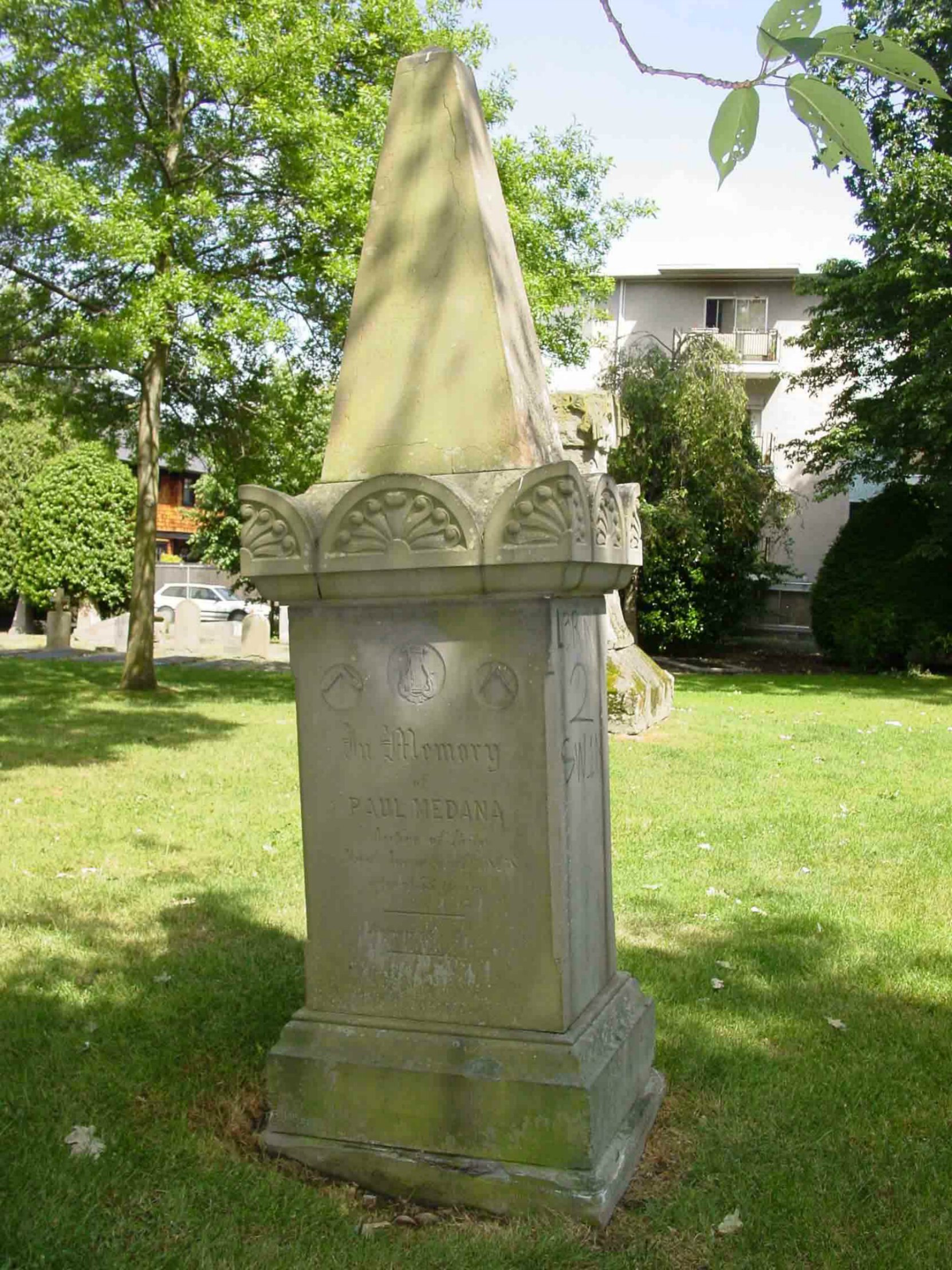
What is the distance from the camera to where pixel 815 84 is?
4.59ft

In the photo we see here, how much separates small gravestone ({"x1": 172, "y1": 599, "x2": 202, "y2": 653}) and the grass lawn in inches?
647

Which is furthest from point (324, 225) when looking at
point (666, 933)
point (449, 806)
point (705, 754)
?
point (449, 806)

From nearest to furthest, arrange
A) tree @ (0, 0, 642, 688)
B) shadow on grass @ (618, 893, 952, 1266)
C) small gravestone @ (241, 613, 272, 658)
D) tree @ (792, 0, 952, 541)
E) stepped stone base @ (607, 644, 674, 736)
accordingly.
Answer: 1. shadow on grass @ (618, 893, 952, 1266)
2. stepped stone base @ (607, 644, 674, 736)
3. tree @ (0, 0, 642, 688)
4. tree @ (792, 0, 952, 541)
5. small gravestone @ (241, 613, 272, 658)

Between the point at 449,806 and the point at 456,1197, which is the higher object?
the point at 449,806

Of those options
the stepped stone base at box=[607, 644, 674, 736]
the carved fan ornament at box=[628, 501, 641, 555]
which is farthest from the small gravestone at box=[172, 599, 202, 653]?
the carved fan ornament at box=[628, 501, 641, 555]

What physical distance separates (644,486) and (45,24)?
13.4m

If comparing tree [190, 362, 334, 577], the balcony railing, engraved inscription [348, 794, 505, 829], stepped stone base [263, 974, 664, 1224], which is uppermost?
the balcony railing

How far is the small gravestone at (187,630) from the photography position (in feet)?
84.5

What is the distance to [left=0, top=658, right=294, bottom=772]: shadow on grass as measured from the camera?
36.5 feet

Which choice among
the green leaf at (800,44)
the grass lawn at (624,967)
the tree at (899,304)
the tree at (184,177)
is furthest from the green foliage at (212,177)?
the green leaf at (800,44)

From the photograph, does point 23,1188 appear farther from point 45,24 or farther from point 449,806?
point 45,24

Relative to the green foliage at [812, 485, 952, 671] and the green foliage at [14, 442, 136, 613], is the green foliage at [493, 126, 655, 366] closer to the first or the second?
the green foliage at [812, 485, 952, 671]

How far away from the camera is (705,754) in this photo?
10.8 m

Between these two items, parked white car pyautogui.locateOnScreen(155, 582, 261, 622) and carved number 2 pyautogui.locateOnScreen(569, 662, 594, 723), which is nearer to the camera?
carved number 2 pyautogui.locateOnScreen(569, 662, 594, 723)
